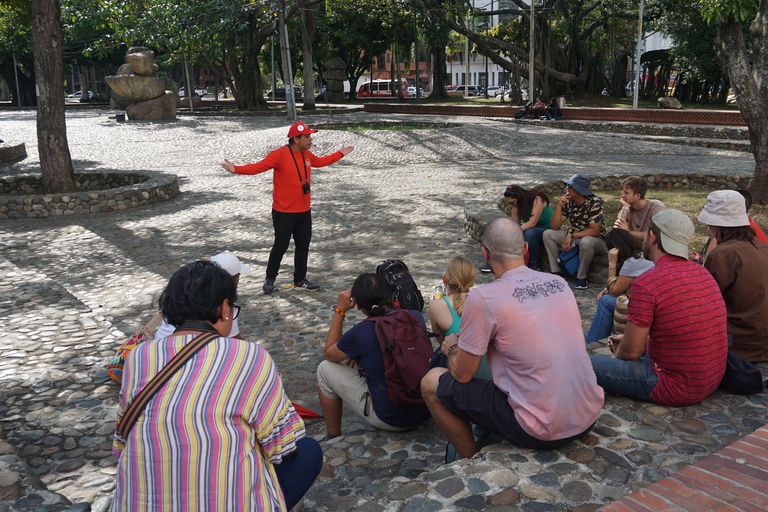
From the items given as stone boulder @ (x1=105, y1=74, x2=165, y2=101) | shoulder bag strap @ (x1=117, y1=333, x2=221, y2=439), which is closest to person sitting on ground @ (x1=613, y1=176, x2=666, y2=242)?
shoulder bag strap @ (x1=117, y1=333, x2=221, y2=439)

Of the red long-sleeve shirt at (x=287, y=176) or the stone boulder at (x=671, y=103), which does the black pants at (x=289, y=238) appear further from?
the stone boulder at (x=671, y=103)

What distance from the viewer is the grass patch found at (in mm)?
8208

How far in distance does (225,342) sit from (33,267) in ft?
21.4

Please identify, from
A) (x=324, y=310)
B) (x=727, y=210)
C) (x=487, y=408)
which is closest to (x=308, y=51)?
(x=324, y=310)

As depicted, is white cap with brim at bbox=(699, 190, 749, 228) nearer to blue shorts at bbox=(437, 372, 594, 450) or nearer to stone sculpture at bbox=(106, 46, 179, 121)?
blue shorts at bbox=(437, 372, 594, 450)

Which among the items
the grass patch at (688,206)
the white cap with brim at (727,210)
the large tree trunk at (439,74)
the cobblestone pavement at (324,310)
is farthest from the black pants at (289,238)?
the large tree trunk at (439,74)

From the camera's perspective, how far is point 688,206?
10133mm

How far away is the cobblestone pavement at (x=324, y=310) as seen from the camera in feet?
9.89

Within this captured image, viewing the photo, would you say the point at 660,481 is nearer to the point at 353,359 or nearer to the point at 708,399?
the point at 708,399

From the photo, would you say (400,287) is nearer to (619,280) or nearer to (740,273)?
(619,280)

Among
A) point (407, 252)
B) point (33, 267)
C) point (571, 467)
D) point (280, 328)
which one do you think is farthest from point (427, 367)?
point (33, 267)

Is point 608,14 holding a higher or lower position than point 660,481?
A: higher

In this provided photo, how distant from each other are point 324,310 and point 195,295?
12.9 feet

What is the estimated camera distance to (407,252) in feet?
26.8
